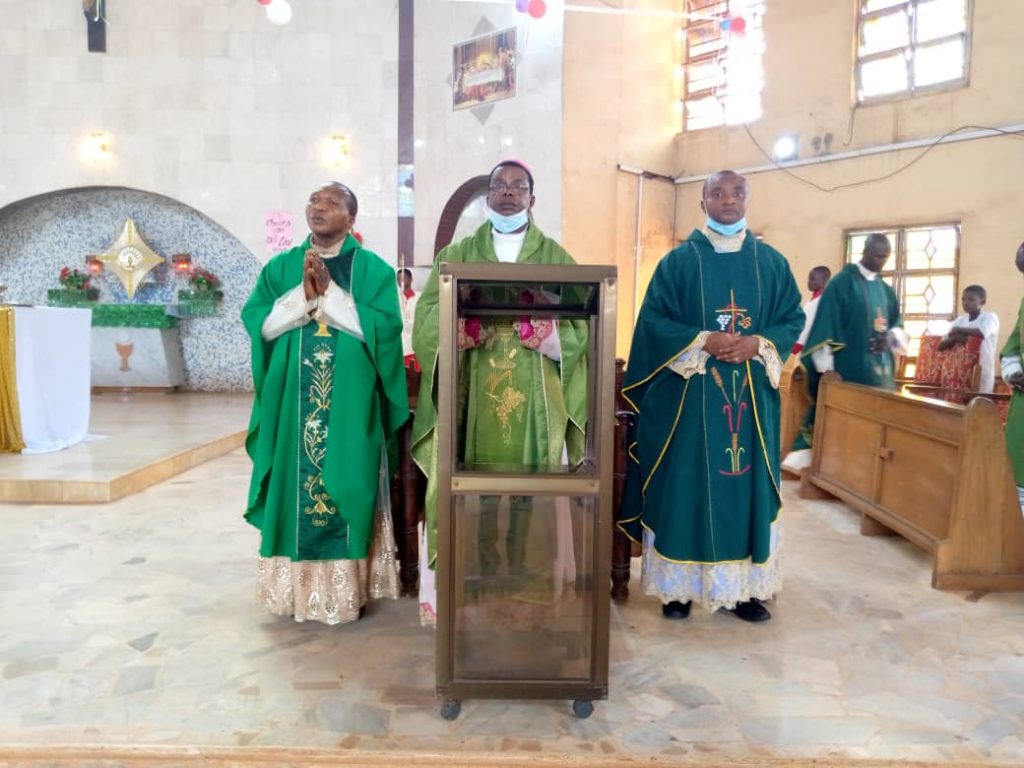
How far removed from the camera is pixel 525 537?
7.68 ft

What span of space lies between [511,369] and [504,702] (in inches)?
44.7

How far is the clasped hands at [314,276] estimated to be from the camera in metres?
2.75

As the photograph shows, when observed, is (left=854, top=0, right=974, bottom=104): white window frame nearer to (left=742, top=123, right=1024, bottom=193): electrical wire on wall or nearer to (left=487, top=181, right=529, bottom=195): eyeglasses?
(left=742, top=123, right=1024, bottom=193): electrical wire on wall

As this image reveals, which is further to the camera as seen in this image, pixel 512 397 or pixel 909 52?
pixel 909 52

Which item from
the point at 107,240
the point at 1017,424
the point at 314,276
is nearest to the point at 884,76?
the point at 1017,424

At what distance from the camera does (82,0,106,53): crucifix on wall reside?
10.7 m

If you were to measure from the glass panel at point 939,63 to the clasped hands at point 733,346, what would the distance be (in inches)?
315

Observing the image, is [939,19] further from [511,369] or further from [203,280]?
[203,280]

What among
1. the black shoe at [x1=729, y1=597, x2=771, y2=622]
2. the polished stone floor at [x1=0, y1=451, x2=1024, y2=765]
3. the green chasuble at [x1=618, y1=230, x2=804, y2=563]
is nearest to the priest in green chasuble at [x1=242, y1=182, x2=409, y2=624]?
the polished stone floor at [x1=0, y1=451, x2=1024, y2=765]

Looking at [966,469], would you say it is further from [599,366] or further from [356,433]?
[356,433]

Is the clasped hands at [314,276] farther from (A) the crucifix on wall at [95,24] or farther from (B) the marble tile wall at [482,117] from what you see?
(A) the crucifix on wall at [95,24]

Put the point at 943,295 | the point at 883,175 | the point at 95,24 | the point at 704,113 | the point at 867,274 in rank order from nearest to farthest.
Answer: the point at 867,274, the point at 943,295, the point at 883,175, the point at 95,24, the point at 704,113

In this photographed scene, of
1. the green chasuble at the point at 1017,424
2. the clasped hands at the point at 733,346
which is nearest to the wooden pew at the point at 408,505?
the clasped hands at the point at 733,346

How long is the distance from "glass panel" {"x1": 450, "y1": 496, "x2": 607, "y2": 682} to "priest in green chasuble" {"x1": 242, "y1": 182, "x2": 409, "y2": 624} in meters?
0.81
